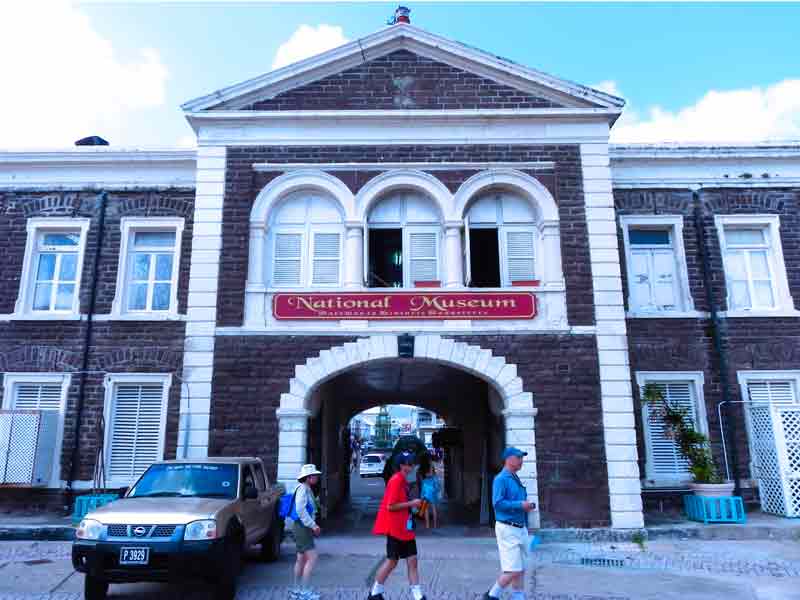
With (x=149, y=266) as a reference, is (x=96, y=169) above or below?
above

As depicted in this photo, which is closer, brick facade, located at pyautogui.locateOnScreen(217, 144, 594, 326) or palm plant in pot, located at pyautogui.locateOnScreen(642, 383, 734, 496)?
palm plant in pot, located at pyautogui.locateOnScreen(642, 383, 734, 496)

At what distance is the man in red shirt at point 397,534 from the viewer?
6.57m

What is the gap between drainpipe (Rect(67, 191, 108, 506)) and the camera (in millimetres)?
12344

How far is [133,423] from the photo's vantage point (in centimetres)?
1264

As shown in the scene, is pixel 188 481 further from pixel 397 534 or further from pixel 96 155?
pixel 96 155

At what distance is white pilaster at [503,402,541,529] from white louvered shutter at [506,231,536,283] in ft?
8.36

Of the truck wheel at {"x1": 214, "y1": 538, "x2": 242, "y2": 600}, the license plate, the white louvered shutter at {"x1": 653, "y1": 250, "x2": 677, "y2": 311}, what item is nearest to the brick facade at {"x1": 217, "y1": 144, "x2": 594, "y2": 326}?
the white louvered shutter at {"x1": 653, "y1": 250, "x2": 677, "y2": 311}

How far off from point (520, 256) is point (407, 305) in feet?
8.15

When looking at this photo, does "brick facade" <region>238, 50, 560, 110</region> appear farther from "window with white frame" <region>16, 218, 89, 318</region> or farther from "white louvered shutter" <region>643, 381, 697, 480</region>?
"white louvered shutter" <region>643, 381, 697, 480</region>

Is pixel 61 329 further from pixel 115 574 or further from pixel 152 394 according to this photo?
pixel 115 574

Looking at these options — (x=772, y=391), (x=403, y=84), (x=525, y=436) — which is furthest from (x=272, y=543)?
(x=772, y=391)

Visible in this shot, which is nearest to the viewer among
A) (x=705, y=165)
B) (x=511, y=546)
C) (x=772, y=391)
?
(x=511, y=546)

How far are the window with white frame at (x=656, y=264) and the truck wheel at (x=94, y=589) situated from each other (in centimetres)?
1088

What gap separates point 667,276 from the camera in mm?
14016
